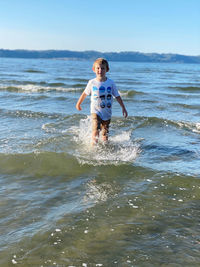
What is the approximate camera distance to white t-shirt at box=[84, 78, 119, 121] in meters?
6.50

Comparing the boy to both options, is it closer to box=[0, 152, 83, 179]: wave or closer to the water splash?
the water splash

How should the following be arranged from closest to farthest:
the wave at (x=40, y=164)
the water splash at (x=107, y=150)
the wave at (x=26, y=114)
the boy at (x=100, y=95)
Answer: the wave at (x=40, y=164) < the water splash at (x=107, y=150) < the boy at (x=100, y=95) < the wave at (x=26, y=114)

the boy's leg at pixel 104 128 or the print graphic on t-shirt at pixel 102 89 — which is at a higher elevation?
the print graphic on t-shirt at pixel 102 89

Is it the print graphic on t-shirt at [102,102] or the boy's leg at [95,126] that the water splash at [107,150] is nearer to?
the boy's leg at [95,126]

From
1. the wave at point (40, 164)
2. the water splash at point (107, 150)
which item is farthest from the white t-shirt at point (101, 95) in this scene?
the wave at point (40, 164)

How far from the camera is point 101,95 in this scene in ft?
21.4

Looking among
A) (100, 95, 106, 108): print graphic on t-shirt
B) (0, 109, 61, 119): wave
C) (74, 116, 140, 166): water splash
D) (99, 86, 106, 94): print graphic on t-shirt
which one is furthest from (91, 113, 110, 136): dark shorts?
(0, 109, 61, 119): wave

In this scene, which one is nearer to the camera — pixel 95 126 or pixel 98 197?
pixel 98 197

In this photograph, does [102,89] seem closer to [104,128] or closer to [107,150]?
[104,128]

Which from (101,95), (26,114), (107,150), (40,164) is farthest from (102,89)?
(26,114)

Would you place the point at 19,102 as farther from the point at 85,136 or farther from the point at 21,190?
the point at 21,190

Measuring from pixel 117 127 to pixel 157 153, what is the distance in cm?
291

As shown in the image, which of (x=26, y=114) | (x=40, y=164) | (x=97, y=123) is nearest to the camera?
(x=40, y=164)

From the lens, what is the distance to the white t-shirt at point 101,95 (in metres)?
6.50
